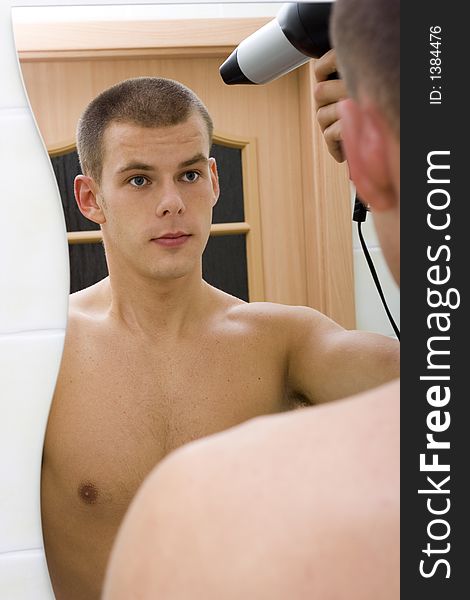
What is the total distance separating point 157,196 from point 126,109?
0.10 metres

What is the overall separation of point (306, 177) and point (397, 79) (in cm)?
23

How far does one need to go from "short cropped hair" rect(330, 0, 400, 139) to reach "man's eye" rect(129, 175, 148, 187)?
0.27 metres

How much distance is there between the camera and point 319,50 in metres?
0.94

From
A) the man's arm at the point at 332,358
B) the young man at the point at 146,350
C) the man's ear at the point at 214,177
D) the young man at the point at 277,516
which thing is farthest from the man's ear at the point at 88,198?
the young man at the point at 277,516

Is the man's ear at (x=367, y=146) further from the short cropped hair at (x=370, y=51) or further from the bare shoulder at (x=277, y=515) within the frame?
the bare shoulder at (x=277, y=515)

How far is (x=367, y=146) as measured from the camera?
0.72 m

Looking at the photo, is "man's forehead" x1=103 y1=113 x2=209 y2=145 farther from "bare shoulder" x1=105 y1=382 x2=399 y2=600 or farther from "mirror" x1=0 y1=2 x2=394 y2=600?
"bare shoulder" x1=105 y1=382 x2=399 y2=600

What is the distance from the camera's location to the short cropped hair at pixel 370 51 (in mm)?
694

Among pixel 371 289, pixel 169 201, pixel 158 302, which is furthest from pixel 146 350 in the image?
pixel 371 289

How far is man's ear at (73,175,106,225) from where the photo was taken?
0.92 m

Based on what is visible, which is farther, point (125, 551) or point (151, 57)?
point (151, 57)

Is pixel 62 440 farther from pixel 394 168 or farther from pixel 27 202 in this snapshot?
pixel 394 168

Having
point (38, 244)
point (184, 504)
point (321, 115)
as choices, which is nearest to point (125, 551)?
point (184, 504)

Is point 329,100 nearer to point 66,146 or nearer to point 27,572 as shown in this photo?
point 66,146
